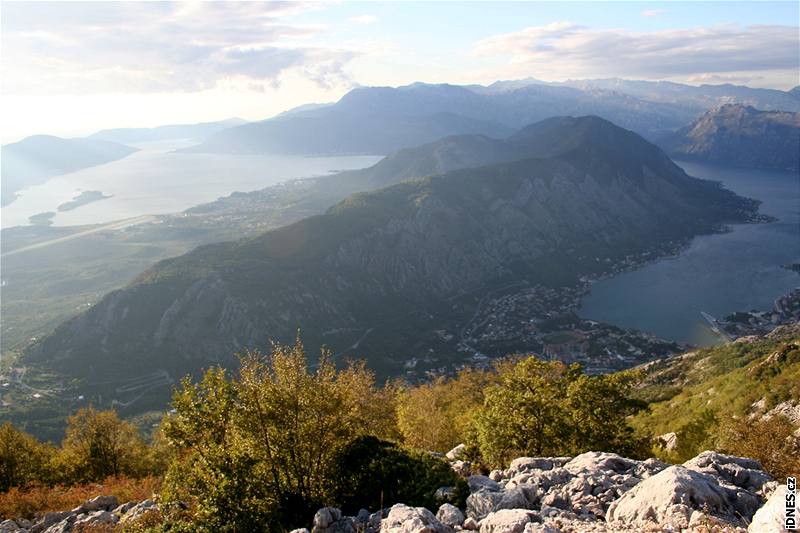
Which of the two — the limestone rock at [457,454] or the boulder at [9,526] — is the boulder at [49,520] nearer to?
the boulder at [9,526]

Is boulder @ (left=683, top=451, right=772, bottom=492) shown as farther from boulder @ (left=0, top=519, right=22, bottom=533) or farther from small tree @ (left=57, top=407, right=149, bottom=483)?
small tree @ (left=57, top=407, right=149, bottom=483)

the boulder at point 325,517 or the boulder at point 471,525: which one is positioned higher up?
the boulder at point 471,525

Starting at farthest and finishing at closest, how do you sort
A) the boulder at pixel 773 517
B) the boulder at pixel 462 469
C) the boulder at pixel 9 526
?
the boulder at pixel 9 526, the boulder at pixel 462 469, the boulder at pixel 773 517

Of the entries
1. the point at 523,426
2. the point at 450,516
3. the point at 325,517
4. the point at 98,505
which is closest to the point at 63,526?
the point at 98,505

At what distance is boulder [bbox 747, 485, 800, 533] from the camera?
39.0 feet

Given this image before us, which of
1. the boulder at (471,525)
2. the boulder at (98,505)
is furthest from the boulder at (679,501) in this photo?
the boulder at (98,505)

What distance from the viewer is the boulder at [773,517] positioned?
11.9m

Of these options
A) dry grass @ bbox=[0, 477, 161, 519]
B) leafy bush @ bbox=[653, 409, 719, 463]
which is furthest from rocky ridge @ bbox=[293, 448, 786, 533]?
dry grass @ bbox=[0, 477, 161, 519]

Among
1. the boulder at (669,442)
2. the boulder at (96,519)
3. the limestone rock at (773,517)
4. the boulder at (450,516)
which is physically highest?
the limestone rock at (773,517)

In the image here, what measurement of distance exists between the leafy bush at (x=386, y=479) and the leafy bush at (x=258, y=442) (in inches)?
36.9

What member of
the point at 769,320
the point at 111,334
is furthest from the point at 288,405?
the point at 769,320

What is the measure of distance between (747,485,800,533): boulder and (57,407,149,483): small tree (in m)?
43.4

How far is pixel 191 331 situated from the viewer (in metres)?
144

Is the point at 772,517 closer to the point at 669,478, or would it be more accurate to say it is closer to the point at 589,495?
the point at 669,478
